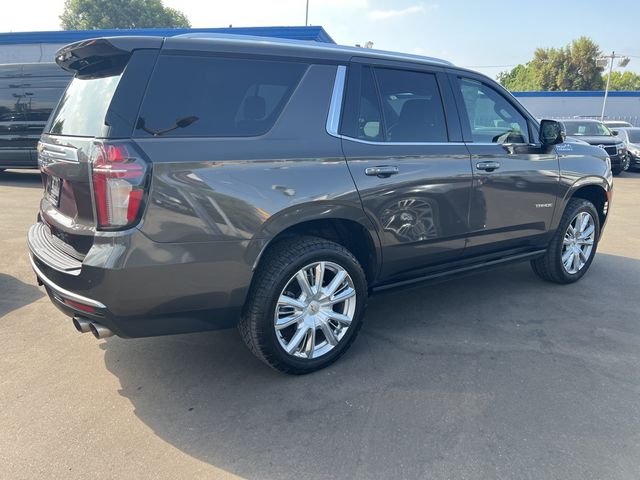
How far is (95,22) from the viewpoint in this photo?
56531 mm

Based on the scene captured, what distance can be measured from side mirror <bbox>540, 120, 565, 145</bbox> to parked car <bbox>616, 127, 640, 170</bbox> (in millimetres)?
13924

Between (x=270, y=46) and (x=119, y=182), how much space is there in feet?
3.88

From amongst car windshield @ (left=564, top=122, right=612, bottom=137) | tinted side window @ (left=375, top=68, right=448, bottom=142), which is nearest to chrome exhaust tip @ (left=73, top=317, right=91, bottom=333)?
tinted side window @ (left=375, top=68, right=448, bottom=142)

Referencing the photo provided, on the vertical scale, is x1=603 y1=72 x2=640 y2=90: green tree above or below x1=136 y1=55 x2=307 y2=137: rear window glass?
above

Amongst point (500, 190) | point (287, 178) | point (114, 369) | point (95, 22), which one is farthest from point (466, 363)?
point (95, 22)

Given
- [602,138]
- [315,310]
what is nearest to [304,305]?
[315,310]

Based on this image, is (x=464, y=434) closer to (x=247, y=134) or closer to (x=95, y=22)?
(x=247, y=134)

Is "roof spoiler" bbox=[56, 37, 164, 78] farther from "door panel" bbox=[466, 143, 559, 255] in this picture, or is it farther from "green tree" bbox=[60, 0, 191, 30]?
"green tree" bbox=[60, 0, 191, 30]

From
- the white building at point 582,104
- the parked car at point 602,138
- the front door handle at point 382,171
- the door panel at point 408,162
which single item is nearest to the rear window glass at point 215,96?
the door panel at point 408,162

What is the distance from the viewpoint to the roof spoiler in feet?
7.80

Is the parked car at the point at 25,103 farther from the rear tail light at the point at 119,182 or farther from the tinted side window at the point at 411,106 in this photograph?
the rear tail light at the point at 119,182

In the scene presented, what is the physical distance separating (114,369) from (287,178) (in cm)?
167

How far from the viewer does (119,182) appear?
2266 millimetres

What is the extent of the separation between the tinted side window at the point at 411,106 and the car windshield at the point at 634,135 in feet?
52.2
